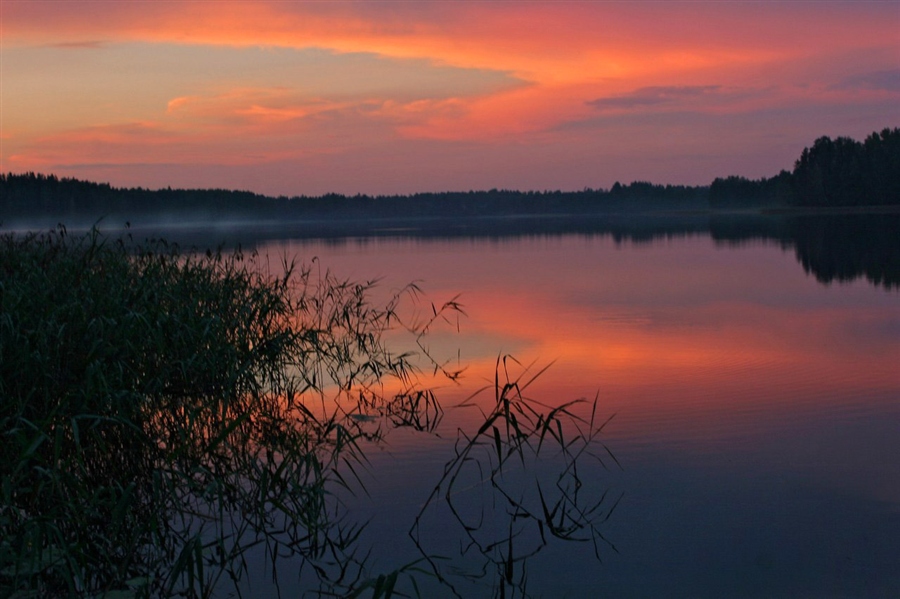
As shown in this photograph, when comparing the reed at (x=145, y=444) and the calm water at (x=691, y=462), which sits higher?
the reed at (x=145, y=444)

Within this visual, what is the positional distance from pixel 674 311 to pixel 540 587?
1311cm

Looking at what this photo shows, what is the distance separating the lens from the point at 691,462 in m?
7.20

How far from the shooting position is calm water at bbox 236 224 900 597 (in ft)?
17.4

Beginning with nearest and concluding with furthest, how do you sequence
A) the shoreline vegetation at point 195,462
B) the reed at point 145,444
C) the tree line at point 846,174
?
the reed at point 145,444 → the shoreline vegetation at point 195,462 → the tree line at point 846,174

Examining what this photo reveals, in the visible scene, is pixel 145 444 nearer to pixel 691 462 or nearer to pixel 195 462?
pixel 195 462

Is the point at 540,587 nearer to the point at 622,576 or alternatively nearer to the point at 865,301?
the point at 622,576

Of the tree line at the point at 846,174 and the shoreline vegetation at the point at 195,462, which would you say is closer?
the shoreline vegetation at the point at 195,462

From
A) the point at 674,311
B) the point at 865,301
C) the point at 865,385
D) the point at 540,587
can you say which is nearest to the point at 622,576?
the point at 540,587

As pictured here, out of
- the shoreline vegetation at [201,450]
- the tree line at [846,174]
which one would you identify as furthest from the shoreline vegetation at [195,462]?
the tree line at [846,174]

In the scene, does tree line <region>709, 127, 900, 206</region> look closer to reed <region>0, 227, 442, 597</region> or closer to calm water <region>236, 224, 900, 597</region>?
calm water <region>236, 224, 900, 597</region>

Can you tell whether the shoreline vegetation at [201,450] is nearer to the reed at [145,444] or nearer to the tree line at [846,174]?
the reed at [145,444]

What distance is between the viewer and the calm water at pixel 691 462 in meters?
5.31

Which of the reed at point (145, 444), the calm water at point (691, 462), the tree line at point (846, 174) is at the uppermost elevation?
the tree line at point (846, 174)

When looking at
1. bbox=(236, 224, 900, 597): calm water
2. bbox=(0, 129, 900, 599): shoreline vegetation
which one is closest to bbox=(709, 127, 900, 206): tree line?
bbox=(236, 224, 900, 597): calm water
